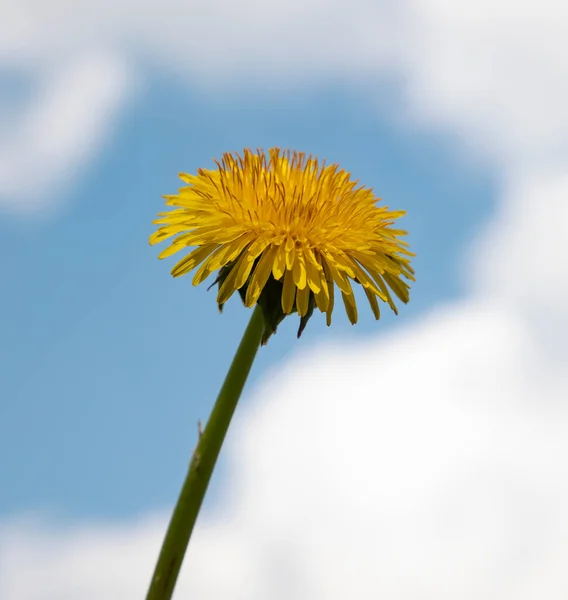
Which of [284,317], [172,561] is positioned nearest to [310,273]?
[284,317]

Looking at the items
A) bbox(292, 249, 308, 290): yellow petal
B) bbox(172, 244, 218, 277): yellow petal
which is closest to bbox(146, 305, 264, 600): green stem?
bbox(292, 249, 308, 290): yellow petal

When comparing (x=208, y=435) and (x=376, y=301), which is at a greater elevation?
(x=376, y=301)

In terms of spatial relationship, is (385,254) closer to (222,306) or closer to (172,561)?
(222,306)

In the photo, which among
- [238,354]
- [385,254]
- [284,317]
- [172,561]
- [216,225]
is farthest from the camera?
[385,254]

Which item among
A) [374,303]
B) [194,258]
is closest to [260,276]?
[194,258]

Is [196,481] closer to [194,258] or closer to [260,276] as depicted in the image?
[260,276]

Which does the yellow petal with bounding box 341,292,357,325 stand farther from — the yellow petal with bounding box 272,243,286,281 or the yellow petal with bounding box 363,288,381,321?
the yellow petal with bounding box 272,243,286,281
